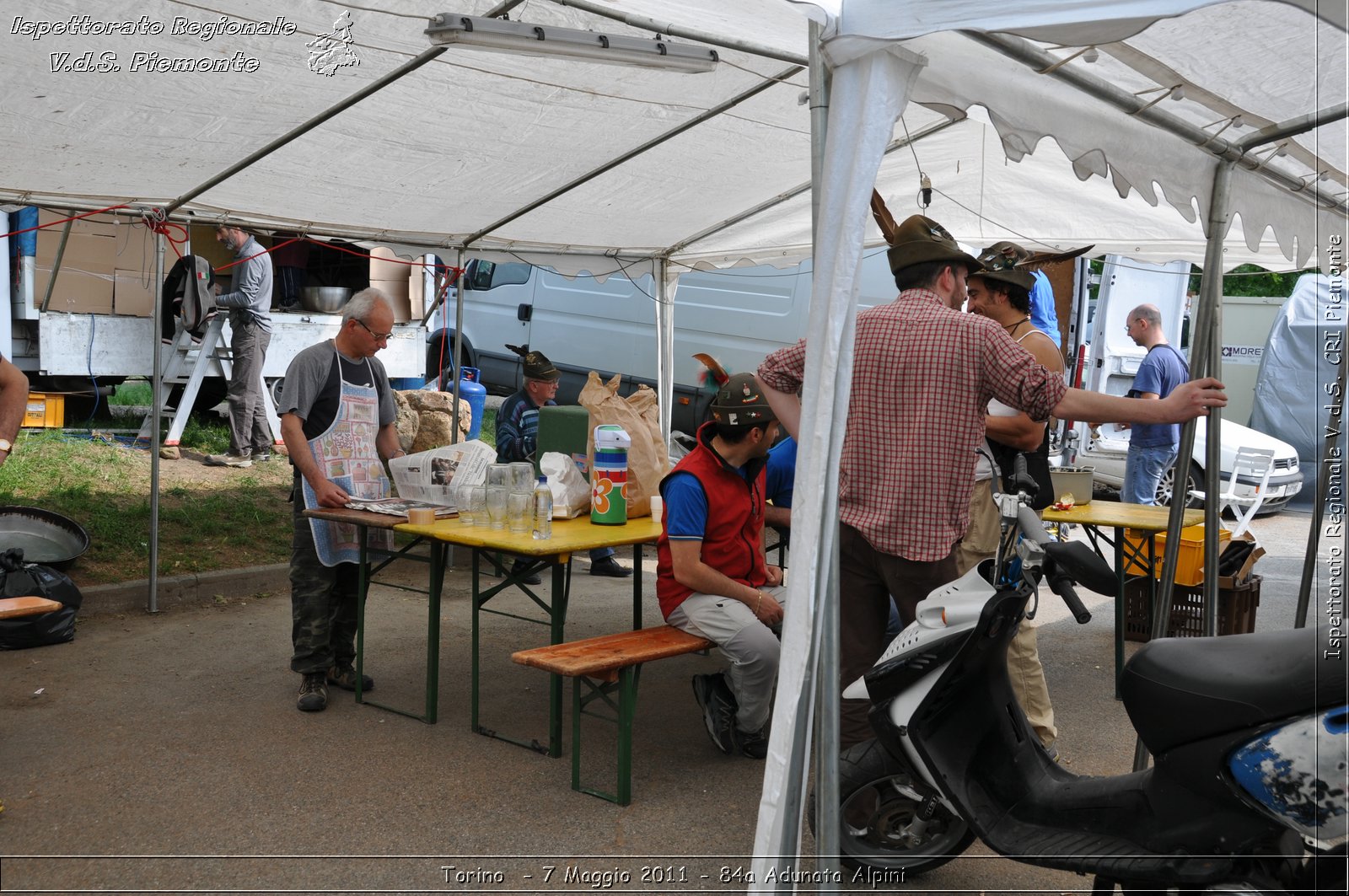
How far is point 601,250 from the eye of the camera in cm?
842

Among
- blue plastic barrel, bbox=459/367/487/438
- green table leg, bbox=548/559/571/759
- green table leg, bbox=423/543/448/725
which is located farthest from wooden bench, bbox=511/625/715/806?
blue plastic barrel, bbox=459/367/487/438

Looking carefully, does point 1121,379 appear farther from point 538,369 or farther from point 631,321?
point 538,369

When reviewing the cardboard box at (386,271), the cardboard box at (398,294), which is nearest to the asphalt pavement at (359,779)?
the cardboard box at (398,294)

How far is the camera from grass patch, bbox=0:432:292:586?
299 inches

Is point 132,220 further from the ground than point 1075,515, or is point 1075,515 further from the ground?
point 132,220

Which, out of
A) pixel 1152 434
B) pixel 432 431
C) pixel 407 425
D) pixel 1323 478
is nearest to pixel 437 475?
pixel 1323 478

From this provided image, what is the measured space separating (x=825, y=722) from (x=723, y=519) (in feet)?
5.52

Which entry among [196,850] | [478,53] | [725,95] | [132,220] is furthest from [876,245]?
[196,850]

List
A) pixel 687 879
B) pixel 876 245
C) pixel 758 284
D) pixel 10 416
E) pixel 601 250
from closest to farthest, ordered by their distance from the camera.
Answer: pixel 687 879
pixel 10 416
pixel 876 245
pixel 601 250
pixel 758 284

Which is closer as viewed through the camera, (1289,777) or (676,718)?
(1289,777)

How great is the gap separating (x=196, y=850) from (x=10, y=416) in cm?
195

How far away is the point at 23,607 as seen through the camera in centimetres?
411

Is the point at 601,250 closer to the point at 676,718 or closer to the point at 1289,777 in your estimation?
the point at 676,718

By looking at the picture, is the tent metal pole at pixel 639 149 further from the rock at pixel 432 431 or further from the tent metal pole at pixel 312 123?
the rock at pixel 432 431
